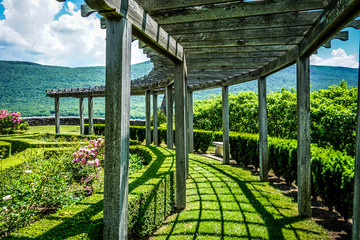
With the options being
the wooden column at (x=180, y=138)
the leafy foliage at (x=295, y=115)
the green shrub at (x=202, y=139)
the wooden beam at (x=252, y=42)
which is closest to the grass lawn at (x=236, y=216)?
the wooden column at (x=180, y=138)

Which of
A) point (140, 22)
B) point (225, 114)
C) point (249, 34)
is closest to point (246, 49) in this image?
point (249, 34)

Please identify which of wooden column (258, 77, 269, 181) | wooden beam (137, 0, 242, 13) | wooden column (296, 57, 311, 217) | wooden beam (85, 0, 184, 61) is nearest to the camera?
wooden beam (85, 0, 184, 61)

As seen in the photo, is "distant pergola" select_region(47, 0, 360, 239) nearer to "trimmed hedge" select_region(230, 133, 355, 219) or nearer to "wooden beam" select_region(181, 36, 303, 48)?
"wooden beam" select_region(181, 36, 303, 48)

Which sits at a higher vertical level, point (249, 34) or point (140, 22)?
point (249, 34)

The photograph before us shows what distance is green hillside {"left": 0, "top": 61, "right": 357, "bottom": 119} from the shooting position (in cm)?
→ 4438

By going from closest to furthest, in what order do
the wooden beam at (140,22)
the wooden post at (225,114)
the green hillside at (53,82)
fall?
the wooden beam at (140,22) → the wooden post at (225,114) → the green hillside at (53,82)

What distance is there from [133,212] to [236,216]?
2016mm

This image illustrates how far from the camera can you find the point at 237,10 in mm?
2494

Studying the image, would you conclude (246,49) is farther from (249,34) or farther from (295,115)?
(295,115)

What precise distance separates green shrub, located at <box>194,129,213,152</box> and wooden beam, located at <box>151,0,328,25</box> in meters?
8.69

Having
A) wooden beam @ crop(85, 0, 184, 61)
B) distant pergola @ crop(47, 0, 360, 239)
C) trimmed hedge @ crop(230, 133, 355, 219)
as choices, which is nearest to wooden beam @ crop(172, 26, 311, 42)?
distant pergola @ crop(47, 0, 360, 239)

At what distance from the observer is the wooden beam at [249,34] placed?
3.13m

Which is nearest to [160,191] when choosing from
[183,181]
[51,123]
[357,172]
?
[183,181]

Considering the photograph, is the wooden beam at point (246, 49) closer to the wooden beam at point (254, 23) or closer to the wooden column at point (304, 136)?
the wooden column at point (304, 136)
